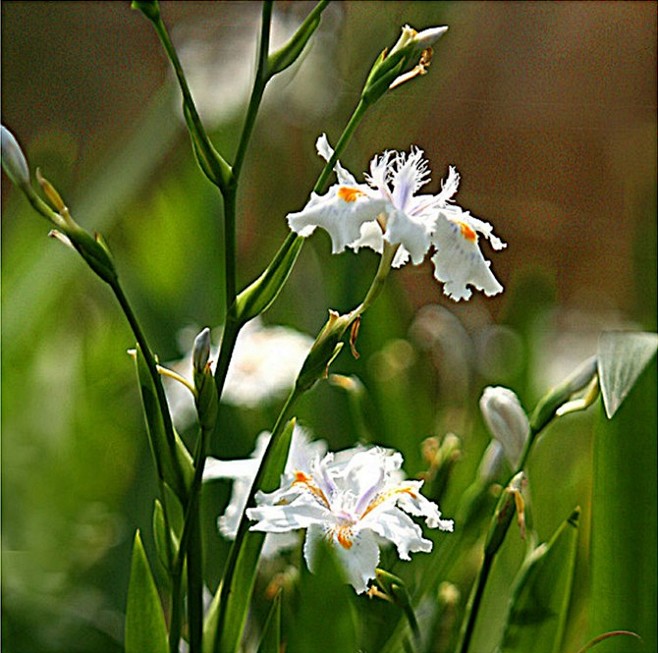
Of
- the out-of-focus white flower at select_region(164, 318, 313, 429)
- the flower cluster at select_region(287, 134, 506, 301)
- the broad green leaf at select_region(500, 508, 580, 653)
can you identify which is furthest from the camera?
the out-of-focus white flower at select_region(164, 318, 313, 429)

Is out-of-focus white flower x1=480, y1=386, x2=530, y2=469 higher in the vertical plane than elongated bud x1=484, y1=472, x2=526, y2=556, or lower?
higher

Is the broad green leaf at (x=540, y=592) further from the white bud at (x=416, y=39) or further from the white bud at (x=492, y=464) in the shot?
the white bud at (x=416, y=39)

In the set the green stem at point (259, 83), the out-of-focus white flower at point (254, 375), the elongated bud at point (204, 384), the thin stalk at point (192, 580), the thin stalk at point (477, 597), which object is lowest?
the thin stalk at point (192, 580)

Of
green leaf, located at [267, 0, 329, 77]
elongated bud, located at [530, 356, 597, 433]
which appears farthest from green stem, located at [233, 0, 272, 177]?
elongated bud, located at [530, 356, 597, 433]

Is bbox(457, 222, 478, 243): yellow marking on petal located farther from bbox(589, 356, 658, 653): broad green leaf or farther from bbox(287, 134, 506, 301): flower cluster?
bbox(589, 356, 658, 653): broad green leaf

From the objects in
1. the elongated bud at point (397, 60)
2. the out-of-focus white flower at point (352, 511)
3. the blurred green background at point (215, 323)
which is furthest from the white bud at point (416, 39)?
the blurred green background at point (215, 323)
